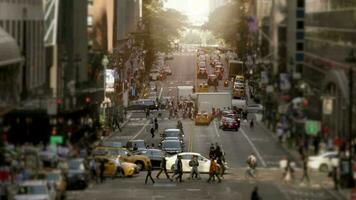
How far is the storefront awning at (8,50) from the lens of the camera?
19531 mm

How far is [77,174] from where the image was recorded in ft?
65.9

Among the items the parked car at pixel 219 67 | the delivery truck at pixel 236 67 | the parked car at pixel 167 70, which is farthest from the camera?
the parked car at pixel 167 70

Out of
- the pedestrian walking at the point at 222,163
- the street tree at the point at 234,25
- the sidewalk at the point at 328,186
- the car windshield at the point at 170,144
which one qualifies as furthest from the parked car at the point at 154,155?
the sidewalk at the point at 328,186

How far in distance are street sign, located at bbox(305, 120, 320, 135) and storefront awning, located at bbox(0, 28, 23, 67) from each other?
388cm

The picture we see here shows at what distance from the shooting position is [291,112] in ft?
63.3

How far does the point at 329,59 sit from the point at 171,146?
11.7m

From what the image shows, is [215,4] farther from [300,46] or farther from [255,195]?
[255,195]

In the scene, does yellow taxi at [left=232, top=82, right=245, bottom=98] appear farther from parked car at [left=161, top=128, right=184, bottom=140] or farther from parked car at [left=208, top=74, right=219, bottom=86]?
parked car at [left=161, top=128, right=184, bottom=140]

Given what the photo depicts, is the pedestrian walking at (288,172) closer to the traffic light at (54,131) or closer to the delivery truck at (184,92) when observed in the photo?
the traffic light at (54,131)

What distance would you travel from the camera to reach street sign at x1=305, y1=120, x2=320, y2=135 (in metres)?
18.8

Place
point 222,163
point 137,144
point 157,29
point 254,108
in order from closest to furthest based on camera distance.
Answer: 1. point 254,108
2. point 157,29
3. point 222,163
4. point 137,144

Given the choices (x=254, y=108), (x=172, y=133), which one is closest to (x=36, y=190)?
(x=254, y=108)

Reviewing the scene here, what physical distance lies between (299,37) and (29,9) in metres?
3.56

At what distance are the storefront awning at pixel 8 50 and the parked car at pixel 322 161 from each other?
13.4 feet
